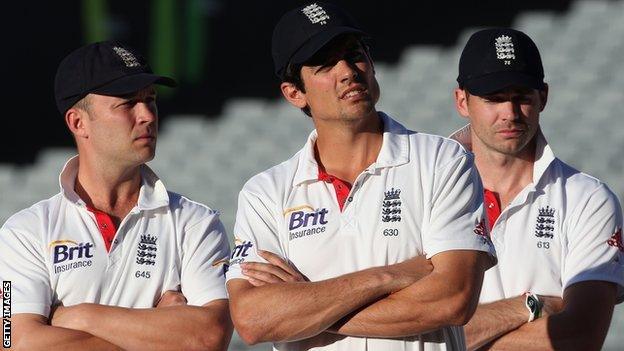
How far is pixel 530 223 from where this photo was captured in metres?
3.99

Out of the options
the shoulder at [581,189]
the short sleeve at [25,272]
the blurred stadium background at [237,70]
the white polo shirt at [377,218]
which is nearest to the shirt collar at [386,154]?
the white polo shirt at [377,218]

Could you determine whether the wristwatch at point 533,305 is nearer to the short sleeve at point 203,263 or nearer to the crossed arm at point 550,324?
the crossed arm at point 550,324

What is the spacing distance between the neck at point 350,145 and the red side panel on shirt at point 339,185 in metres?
0.02

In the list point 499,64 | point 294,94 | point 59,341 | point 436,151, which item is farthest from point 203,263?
point 499,64

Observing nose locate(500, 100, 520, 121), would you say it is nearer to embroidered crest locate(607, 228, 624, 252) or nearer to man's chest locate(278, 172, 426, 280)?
embroidered crest locate(607, 228, 624, 252)

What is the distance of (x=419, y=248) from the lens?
11.2 feet

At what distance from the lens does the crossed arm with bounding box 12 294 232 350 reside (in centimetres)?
369

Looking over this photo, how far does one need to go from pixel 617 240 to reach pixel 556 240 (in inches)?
7.4

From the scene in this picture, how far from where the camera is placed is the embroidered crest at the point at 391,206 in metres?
3.42

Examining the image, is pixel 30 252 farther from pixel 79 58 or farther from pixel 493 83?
pixel 493 83

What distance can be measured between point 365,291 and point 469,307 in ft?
0.87

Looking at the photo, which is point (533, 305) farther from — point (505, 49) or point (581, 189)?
point (505, 49)

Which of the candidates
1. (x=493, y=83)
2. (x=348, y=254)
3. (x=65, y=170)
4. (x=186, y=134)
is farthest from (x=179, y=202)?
(x=186, y=134)

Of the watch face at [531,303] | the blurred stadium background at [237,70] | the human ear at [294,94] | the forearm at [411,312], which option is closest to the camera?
the forearm at [411,312]
